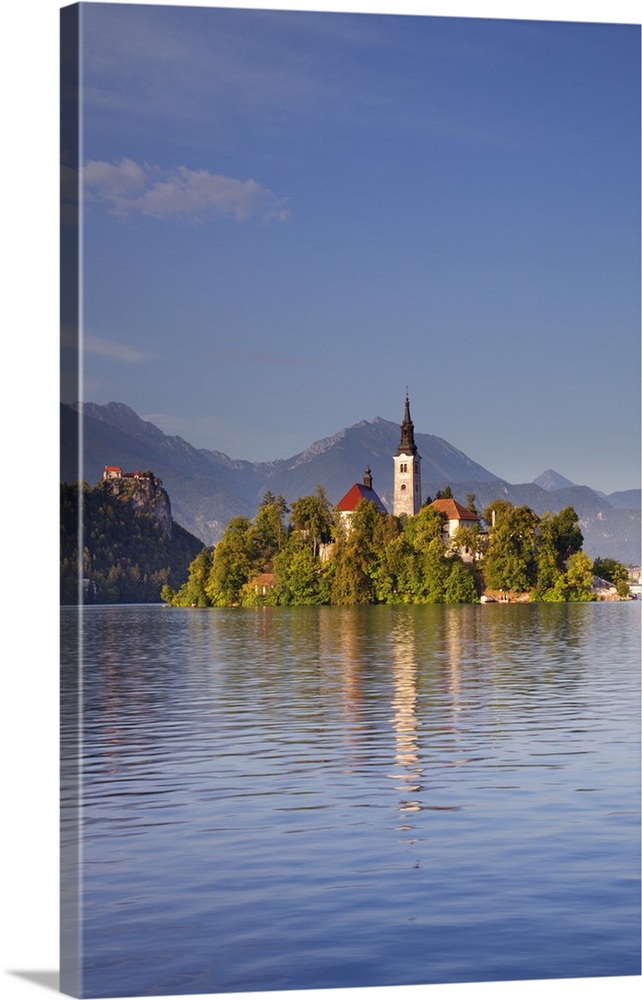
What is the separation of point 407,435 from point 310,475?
12.5 feet

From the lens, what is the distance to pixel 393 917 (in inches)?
214

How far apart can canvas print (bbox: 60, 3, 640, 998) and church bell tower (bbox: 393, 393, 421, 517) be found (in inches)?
814

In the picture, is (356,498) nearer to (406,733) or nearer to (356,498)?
(356,498)

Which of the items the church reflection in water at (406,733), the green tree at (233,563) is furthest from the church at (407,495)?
the church reflection in water at (406,733)

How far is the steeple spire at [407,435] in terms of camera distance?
4744 cm

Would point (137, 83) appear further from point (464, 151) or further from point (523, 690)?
Answer: point (523, 690)

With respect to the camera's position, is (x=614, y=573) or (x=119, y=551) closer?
(x=119, y=551)

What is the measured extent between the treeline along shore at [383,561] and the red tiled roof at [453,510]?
630 mm

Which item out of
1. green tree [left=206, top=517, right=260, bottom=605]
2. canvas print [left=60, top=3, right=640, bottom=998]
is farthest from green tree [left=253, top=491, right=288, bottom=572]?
canvas print [left=60, top=3, right=640, bottom=998]

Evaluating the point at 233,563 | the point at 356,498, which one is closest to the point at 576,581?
the point at 233,563

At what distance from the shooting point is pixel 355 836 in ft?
22.0

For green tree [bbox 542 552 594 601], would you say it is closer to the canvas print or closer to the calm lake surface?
the canvas print
